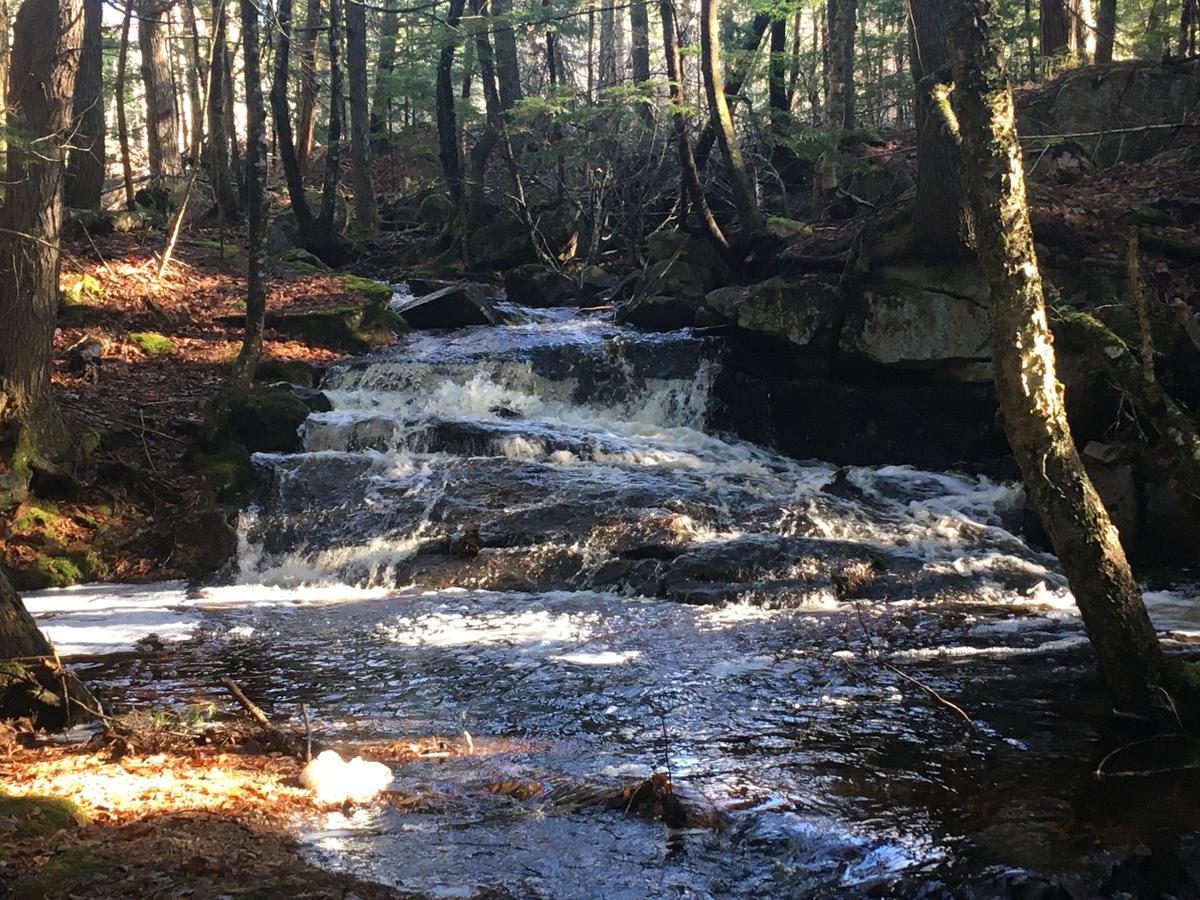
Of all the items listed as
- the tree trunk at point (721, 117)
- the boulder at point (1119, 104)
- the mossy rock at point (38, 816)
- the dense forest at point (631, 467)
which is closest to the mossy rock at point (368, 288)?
the dense forest at point (631, 467)

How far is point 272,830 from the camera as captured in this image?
3.79 metres

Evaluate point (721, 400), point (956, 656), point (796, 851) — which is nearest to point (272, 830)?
point (796, 851)

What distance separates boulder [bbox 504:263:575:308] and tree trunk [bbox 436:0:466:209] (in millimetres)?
3122

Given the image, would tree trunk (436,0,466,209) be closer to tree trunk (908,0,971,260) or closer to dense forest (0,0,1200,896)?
dense forest (0,0,1200,896)

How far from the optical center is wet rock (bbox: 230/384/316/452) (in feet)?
38.1

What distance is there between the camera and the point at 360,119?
21797 mm

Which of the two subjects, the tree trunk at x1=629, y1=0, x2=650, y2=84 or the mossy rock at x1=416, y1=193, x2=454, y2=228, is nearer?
the tree trunk at x1=629, y1=0, x2=650, y2=84

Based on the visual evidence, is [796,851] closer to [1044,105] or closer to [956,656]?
[956,656]

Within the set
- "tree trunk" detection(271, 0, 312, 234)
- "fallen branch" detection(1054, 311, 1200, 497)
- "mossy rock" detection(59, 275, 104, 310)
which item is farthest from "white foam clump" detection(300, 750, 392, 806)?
"tree trunk" detection(271, 0, 312, 234)

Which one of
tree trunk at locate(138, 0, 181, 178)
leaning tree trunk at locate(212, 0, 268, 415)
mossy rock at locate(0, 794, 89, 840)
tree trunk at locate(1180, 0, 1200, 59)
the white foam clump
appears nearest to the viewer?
mossy rock at locate(0, 794, 89, 840)

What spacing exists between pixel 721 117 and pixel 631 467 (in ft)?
22.8

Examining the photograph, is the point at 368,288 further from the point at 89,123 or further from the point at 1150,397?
the point at 1150,397

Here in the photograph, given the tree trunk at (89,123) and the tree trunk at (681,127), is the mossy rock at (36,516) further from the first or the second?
the tree trunk at (681,127)

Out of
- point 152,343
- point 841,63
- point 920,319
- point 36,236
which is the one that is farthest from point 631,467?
point 841,63
